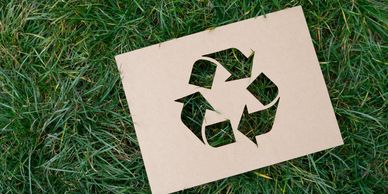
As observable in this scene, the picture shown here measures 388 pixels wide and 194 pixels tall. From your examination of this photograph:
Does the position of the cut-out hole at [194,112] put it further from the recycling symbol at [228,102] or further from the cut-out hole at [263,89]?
the cut-out hole at [263,89]

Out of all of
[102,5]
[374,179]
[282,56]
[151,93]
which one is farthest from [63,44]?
[374,179]

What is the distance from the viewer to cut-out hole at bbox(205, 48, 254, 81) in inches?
44.8

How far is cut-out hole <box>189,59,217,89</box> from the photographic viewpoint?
113cm

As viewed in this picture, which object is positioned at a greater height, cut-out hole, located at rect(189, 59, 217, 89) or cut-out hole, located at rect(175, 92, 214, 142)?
cut-out hole, located at rect(189, 59, 217, 89)

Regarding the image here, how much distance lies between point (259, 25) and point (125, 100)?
404 mm

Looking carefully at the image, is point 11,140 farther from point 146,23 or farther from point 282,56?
point 282,56

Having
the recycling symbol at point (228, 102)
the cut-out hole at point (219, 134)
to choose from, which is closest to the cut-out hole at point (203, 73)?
the recycling symbol at point (228, 102)

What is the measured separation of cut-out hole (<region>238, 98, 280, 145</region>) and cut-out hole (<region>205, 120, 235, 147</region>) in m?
0.03

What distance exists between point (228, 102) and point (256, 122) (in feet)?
0.30

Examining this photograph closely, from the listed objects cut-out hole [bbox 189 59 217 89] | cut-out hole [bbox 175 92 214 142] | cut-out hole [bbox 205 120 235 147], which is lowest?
cut-out hole [bbox 205 120 235 147]

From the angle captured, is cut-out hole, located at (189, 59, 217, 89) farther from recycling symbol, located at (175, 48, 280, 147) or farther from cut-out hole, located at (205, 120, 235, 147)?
cut-out hole, located at (205, 120, 235, 147)

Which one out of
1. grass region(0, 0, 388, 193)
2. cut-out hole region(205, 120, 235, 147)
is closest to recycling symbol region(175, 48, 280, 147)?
cut-out hole region(205, 120, 235, 147)

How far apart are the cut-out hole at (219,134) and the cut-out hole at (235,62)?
0.40 feet

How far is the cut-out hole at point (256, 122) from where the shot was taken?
1.13 meters
